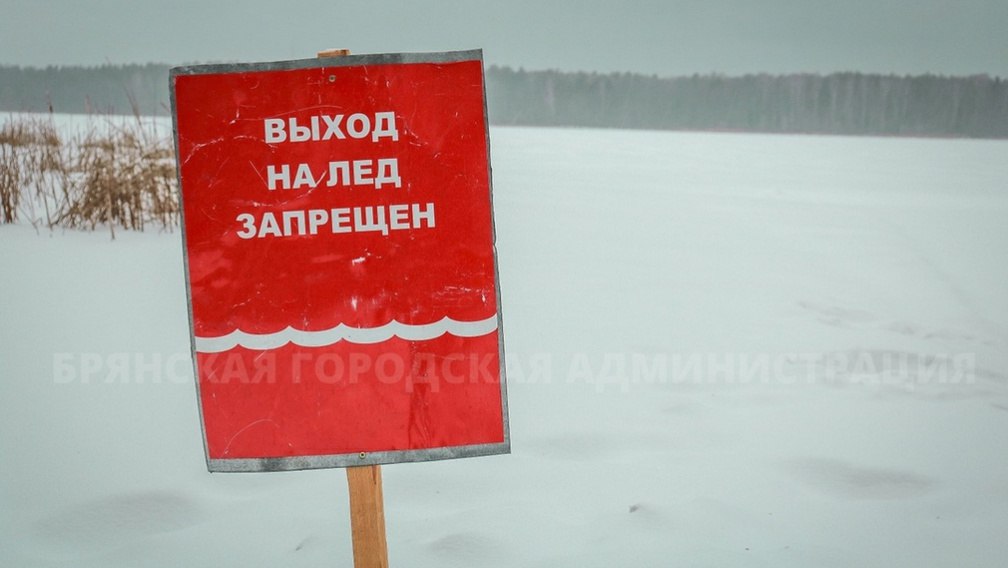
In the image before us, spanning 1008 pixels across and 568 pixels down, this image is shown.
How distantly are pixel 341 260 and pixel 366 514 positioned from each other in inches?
19.6

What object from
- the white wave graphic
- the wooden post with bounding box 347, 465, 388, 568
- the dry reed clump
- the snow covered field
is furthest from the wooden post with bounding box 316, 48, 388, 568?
the dry reed clump

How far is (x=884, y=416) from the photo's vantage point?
266cm

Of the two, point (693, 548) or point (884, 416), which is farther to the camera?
point (884, 416)

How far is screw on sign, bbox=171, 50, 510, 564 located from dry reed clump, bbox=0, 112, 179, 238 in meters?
3.80

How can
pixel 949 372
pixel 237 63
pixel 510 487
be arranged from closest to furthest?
pixel 237 63
pixel 510 487
pixel 949 372

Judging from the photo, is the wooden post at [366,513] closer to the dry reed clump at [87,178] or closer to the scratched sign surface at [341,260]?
the scratched sign surface at [341,260]

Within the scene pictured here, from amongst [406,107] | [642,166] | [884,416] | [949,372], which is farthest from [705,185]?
[406,107]

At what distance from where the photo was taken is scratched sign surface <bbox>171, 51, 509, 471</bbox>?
1300 millimetres

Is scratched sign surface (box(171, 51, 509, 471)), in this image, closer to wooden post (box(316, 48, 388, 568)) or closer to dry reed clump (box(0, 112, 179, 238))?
wooden post (box(316, 48, 388, 568))

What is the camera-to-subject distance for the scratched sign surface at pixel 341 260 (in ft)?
4.26

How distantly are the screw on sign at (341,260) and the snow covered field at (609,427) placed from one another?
23.2 inches

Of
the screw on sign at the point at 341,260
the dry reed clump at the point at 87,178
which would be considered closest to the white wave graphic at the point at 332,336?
the screw on sign at the point at 341,260

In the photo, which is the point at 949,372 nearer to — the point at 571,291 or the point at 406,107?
the point at 571,291

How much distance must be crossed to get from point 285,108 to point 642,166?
34.8 ft
